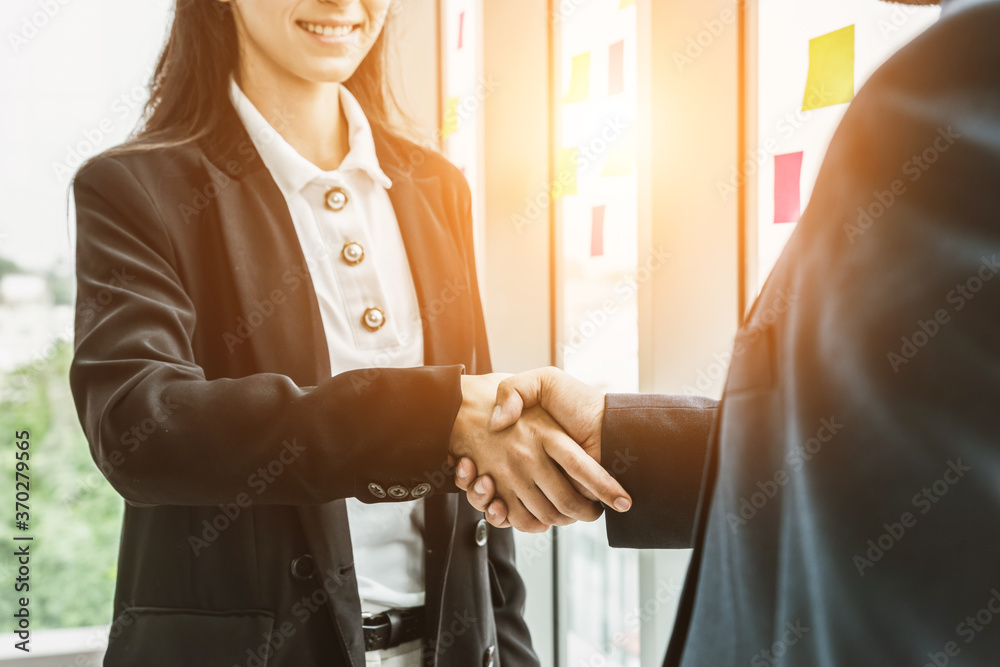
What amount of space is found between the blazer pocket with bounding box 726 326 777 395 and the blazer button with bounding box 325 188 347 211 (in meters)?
0.73

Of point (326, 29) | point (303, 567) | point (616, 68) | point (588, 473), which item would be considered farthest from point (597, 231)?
point (303, 567)

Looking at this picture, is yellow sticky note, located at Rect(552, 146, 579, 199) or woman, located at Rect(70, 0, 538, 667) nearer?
woman, located at Rect(70, 0, 538, 667)

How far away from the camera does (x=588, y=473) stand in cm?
80

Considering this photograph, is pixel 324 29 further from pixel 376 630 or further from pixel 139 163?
pixel 376 630

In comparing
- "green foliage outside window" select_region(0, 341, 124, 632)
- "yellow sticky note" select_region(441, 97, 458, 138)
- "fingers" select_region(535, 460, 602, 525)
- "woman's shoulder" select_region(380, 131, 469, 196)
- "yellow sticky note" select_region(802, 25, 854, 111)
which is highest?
"yellow sticky note" select_region(441, 97, 458, 138)

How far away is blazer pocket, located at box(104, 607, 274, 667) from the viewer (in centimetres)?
→ 85

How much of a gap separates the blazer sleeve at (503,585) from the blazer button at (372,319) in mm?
167

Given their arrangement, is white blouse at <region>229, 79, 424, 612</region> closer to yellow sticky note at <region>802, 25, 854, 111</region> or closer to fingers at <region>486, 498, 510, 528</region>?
fingers at <region>486, 498, 510, 528</region>

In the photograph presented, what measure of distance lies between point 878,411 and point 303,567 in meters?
0.71

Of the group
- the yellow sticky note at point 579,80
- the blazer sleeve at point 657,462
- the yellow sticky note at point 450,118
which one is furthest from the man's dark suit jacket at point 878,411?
the yellow sticky note at point 450,118

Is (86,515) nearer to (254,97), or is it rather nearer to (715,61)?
(254,97)

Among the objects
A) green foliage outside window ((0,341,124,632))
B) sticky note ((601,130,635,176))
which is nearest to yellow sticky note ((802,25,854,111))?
sticky note ((601,130,635,176))

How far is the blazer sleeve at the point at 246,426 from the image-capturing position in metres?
0.75

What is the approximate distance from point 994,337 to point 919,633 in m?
0.14
